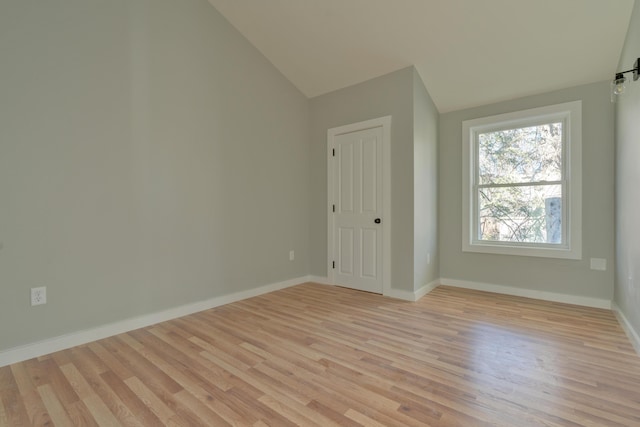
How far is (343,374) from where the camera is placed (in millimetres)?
1928

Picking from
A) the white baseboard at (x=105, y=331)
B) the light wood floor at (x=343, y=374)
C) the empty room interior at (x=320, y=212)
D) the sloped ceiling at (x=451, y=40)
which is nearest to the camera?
the light wood floor at (x=343, y=374)

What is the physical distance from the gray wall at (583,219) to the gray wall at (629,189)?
0.60 feet

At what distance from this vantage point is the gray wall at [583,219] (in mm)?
3186

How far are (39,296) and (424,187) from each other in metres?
3.73

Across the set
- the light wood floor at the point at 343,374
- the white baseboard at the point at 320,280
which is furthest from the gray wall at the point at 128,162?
the white baseboard at the point at 320,280

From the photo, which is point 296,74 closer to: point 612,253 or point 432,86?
point 432,86

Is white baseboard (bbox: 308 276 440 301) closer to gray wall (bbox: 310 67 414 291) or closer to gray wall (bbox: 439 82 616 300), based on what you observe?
gray wall (bbox: 310 67 414 291)

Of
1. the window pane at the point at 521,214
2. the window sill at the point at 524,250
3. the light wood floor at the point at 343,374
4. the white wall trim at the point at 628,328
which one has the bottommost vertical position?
the light wood floor at the point at 343,374

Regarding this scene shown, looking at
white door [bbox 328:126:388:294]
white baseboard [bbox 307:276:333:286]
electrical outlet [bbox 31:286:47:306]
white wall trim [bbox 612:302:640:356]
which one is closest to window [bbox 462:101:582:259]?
white wall trim [bbox 612:302:640:356]

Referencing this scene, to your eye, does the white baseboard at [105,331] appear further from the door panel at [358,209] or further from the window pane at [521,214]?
the window pane at [521,214]

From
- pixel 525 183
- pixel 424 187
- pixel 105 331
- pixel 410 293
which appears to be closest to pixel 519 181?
pixel 525 183

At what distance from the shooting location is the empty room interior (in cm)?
185

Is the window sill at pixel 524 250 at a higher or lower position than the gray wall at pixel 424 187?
lower

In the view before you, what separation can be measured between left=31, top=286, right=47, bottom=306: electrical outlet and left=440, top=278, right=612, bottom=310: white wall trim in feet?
13.7
